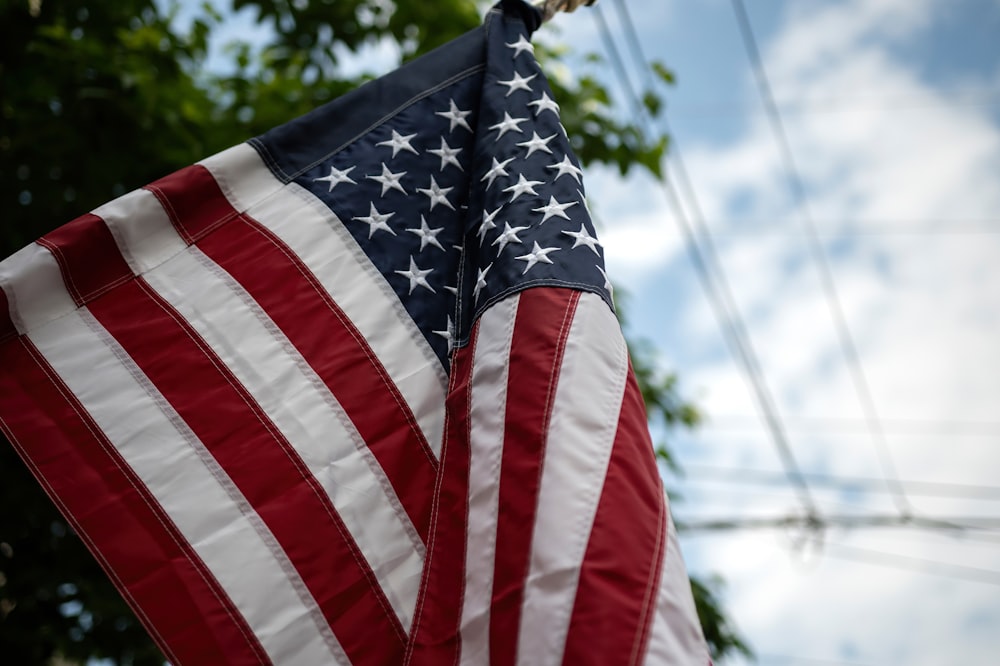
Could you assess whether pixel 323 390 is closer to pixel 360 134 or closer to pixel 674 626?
pixel 360 134

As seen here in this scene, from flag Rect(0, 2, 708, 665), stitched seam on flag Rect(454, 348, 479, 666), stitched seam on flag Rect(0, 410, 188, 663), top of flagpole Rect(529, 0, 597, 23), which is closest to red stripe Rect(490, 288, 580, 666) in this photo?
flag Rect(0, 2, 708, 665)

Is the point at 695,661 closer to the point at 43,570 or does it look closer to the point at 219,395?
the point at 219,395

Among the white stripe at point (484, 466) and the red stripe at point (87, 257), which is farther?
the red stripe at point (87, 257)

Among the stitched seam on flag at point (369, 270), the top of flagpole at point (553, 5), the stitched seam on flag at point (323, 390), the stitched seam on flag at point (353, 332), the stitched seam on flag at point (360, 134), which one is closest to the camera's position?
the stitched seam on flag at point (323, 390)

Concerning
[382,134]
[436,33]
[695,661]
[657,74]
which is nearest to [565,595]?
[695,661]

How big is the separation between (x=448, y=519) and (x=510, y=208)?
0.88 metres

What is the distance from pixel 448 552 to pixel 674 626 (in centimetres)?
57

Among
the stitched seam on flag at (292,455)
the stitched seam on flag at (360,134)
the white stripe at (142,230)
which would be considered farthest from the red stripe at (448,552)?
the white stripe at (142,230)

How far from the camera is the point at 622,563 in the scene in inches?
76.4

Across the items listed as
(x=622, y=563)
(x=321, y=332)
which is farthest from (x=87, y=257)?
(x=622, y=563)

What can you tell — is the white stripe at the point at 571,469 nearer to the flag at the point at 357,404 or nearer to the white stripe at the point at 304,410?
the flag at the point at 357,404

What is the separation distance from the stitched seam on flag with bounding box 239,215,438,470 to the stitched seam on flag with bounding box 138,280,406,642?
28cm

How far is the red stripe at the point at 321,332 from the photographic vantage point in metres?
2.38

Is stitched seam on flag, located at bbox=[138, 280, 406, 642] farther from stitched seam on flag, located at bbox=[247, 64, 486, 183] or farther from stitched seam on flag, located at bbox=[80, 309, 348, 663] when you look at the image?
stitched seam on flag, located at bbox=[247, 64, 486, 183]
